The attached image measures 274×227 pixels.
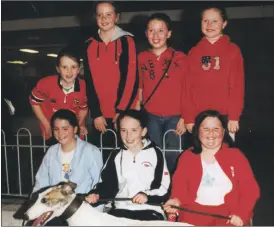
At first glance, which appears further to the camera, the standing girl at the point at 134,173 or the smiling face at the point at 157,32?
the smiling face at the point at 157,32

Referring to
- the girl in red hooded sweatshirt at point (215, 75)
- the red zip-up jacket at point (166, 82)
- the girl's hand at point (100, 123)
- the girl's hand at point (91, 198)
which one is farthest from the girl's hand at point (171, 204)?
the girl's hand at point (100, 123)

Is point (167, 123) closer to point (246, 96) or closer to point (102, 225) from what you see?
point (102, 225)

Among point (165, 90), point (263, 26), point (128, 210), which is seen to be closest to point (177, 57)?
point (165, 90)

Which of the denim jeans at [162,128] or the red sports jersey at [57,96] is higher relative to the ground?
the red sports jersey at [57,96]

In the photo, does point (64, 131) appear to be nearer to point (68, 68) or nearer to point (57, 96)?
point (57, 96)

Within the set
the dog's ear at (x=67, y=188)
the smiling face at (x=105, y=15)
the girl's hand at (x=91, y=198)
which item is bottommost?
the girl's hand at (x=91, y=198)

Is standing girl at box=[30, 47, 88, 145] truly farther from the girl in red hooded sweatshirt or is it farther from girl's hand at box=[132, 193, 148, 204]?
girl's hand at box=[132, 193, 148, 204]

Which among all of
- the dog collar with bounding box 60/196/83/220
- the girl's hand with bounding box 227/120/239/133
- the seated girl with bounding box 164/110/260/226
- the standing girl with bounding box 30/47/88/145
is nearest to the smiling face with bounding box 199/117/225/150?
the seated girl with bounding box 164/110/260/226

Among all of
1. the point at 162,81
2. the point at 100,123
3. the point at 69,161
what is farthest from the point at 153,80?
the point at 69,161

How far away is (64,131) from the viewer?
132 inches

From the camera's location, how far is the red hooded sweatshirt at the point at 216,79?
338cm

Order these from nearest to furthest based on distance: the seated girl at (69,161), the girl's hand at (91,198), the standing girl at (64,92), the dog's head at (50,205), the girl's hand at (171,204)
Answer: the dog's head at (50,205), the girl's hand at (171,204), the girl's hand at (91,198), the seated girl at (69,161), the standing girl at (64,92)

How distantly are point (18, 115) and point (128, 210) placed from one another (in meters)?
8.84

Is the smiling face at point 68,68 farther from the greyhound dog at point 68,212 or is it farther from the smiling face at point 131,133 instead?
the greyhound dog at point 68,212
